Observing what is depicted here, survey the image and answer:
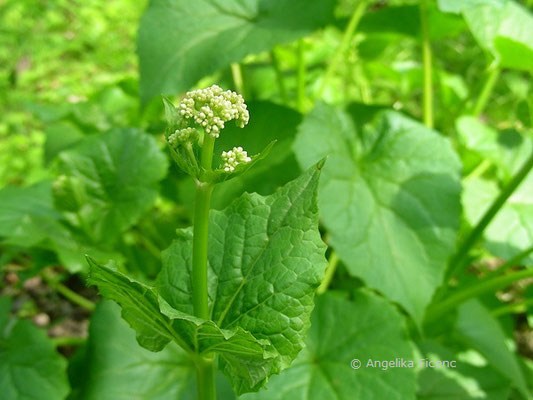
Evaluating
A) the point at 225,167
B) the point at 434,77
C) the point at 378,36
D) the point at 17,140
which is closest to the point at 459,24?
the point at 434,77

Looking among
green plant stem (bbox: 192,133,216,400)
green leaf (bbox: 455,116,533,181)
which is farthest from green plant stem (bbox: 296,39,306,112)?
green plant stem (bbox: 192,133,216,400)

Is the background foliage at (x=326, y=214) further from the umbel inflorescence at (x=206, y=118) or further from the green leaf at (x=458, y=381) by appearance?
the umbel inflorescence at (x=206, y=118)

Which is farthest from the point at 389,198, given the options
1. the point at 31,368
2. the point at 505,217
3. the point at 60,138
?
the point at 60,138

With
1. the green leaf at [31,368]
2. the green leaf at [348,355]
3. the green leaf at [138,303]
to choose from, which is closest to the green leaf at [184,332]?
the green leaf at [138,303]

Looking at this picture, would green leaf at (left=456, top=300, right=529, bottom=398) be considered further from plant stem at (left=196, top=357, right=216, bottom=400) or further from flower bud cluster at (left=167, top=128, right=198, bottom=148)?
flower bud cluster at (left=167, top=128, right=198, bottom=148)

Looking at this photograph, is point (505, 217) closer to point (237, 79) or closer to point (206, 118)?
point (237, 79)

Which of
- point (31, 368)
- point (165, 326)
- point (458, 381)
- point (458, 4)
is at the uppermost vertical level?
point (458, 4)

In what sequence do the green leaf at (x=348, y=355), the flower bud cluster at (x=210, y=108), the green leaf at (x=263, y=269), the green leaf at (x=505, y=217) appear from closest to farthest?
1. the flower bud cluster at (x=210, y=108)
2. the green leaf at (x=263, y=269)
3. the green leaf at (x=348, y=355)
4. the green leaf at (x=505, y=217)
